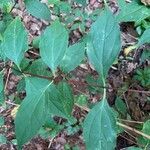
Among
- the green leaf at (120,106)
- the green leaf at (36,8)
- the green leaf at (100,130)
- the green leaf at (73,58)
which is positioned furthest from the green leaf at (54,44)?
the green leaf at (120,106)

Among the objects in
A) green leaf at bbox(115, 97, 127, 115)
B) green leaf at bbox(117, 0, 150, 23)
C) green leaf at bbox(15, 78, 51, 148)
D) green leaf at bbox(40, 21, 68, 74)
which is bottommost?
green leaf at bbox(115, 97, 127, 115)

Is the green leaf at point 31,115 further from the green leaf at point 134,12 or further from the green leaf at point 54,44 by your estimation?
the green leaf at point 134,12

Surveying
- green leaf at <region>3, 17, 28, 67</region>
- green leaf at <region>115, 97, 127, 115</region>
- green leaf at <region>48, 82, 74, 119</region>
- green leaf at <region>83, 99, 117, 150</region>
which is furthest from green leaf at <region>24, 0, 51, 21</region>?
green leaf at <region>115, 97, 127, 115</region>

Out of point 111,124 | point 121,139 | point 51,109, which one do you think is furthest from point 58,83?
point 121,139

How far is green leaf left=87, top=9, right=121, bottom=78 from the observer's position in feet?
2.55

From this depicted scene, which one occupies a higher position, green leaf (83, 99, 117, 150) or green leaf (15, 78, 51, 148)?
green leaf (15, 78, 51, 148)

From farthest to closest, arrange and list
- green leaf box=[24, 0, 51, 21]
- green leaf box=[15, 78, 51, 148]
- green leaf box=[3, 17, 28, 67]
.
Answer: green leaf box=[24, 0, 51, 21] < green leaf box=[3, 17, 28, 67] < green leaf box=[15, 78, 51, 148]

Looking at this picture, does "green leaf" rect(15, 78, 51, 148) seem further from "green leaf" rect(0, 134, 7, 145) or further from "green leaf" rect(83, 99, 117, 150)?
"green leaf" rect(0, 134, 7, 145)

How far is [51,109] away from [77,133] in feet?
3.69

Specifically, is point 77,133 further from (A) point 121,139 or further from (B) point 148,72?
(B) point 148,72

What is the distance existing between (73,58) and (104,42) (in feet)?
0.39

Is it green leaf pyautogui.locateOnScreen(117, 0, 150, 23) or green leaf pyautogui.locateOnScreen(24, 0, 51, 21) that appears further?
green leaf pyautogui.locateOnScreen(24, 0, 51, 21)

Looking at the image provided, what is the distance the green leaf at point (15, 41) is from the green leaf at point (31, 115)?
125 mm

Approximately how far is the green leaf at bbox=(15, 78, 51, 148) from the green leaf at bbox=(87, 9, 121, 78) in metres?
0.14
